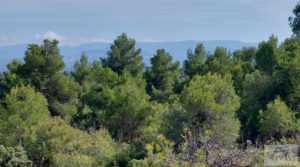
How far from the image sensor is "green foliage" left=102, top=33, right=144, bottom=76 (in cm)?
3756

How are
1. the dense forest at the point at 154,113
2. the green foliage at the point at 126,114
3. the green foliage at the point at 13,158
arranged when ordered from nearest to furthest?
the dense forest at the point at 154,113
the green foliage at the point at 13,158
the green foliage at the point at 126,114

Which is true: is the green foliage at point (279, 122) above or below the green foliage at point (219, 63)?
below

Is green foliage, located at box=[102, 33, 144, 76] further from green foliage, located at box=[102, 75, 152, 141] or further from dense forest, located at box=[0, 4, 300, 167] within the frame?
green foliage, located at box=[102, 75, 152, 141]

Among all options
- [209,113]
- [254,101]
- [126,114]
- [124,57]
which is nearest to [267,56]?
[254,101]

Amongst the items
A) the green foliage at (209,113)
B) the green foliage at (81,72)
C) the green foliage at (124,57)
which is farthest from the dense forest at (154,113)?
the green foliage at (81,72)

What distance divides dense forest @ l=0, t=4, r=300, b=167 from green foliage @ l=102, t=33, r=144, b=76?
129 centimetres

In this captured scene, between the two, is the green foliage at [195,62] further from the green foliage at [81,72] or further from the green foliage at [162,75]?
the green foliage at [81,72]

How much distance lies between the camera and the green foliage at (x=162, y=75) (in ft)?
120

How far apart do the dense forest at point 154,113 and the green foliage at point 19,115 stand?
5cm

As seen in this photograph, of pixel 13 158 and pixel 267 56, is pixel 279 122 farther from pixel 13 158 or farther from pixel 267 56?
pixel 267 56

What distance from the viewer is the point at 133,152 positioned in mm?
19953

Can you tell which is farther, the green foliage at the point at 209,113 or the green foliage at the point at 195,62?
the green foliage at the point at 195,62

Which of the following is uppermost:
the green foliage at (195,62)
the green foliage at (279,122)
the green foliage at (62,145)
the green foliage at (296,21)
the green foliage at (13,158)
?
the green foliage at (296,21)

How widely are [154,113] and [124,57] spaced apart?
13.8m
